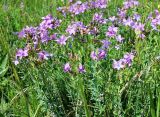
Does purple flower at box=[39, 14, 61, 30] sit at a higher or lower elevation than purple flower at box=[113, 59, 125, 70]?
higher

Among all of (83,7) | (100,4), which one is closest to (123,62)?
(83,7)

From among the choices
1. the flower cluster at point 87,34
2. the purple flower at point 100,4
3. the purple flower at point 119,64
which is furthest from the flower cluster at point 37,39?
the purple flower at point 100,4

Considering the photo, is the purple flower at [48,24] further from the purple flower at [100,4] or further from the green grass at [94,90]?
the purple flower at [100,4]

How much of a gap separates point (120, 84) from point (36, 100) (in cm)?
50

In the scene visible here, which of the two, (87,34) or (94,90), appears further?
(87,34)

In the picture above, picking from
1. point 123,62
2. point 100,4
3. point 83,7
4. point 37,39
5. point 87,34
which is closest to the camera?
point 123,62

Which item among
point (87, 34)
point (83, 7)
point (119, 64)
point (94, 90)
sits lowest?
point (94, 90)

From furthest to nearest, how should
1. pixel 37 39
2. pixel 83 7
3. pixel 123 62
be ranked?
pixel 83 7
pixel 37 39
pixel 123 62

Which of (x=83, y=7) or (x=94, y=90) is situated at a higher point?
(x=83, y=7)

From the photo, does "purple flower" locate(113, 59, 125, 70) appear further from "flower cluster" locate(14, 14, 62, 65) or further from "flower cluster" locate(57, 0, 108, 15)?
"flower cluster" locate(57, 0, 108, 15)

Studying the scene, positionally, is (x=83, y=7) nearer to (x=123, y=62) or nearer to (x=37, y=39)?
(x=37, y=39)

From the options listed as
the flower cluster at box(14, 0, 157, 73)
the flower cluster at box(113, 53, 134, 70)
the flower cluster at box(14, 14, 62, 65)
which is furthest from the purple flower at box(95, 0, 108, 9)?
the flower cluster at box(113, 53, 134, 70)

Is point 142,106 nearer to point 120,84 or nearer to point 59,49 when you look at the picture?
point 120,84

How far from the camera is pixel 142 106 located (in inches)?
72.1
